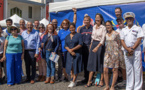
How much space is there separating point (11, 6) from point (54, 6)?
17.2m

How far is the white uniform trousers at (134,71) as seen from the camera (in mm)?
3951

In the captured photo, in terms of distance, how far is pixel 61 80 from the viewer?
17.9ft

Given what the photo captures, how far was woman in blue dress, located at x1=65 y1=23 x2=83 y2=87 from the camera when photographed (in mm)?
4738

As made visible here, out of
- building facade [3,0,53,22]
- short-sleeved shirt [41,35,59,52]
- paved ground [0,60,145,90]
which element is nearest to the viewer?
paved ground [0,60,145,90]

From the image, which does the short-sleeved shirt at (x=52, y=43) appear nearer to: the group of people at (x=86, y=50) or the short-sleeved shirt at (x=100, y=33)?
the group of people at (x=86, y=50)

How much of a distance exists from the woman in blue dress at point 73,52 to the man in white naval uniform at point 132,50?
1247mm

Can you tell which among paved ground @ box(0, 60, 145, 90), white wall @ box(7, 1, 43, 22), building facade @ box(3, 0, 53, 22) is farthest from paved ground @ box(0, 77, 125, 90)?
white wall @ box(7, 1, 43, 22)

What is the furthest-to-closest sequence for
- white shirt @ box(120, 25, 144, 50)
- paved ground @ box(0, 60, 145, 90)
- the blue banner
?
the blue banner, paved ground @ box(0, 60, 145, 90), white shirt @ box(120, 25, 144, 50)

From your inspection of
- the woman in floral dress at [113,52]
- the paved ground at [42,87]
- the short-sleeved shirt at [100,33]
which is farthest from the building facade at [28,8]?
the woman in floral dress at [113,52]

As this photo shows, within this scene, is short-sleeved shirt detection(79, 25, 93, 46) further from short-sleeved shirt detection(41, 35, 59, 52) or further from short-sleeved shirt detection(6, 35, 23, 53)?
short-sleeved shirt detection(6, 35, 23, 53)

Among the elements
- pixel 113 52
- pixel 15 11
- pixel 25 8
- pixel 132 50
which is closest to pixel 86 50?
pixel 113 52

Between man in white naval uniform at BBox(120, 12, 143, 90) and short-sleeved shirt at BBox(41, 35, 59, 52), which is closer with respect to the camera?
man in white naval uniform at BBox(120, 12, 143, 90)

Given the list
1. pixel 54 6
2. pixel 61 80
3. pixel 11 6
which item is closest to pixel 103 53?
pixel 61 80

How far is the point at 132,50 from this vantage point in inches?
152
